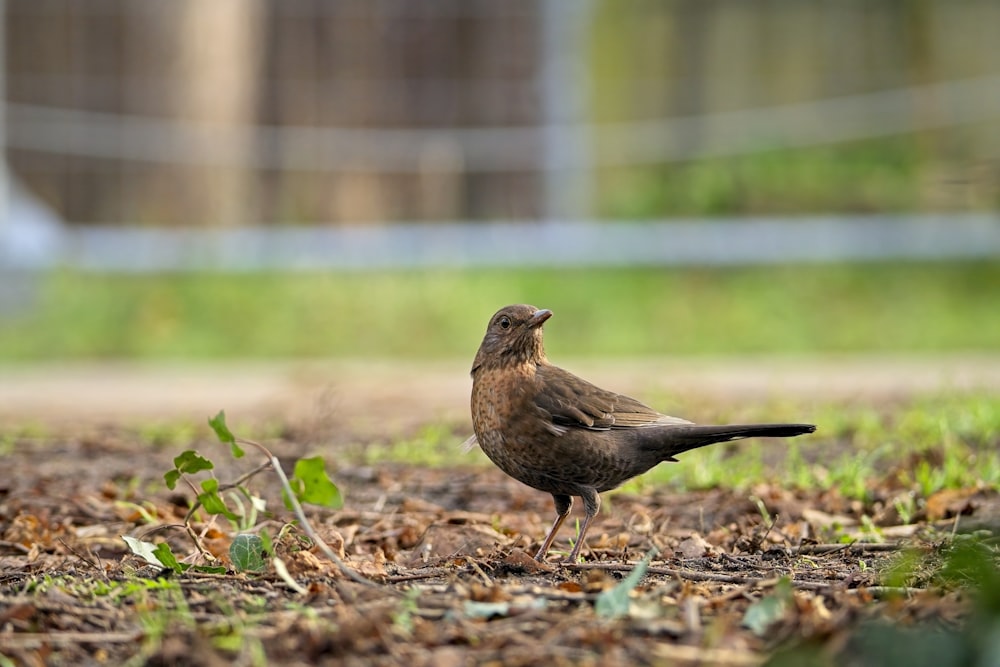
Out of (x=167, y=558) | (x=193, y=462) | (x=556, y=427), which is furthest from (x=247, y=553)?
(x=556, y=427)

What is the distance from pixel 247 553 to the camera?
12.5ft

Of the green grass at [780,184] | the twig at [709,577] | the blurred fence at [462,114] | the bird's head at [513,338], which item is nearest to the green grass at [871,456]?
the bird's head at [513,338]

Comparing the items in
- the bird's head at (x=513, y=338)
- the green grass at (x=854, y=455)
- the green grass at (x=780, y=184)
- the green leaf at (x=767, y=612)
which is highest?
the green grass at (x=780, y=184)

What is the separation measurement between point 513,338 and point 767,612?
6.17 feet

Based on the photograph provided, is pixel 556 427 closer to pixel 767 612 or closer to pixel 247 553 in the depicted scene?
pixel 247 553

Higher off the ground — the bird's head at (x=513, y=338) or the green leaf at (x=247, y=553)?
the bird's head at (x=513, y=338)

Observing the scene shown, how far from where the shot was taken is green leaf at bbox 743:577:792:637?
2.98m

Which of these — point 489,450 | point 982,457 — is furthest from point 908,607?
point 982,457

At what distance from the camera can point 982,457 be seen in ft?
19.3

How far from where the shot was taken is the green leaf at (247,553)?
3.78 m

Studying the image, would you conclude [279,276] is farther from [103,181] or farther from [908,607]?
[908,607]

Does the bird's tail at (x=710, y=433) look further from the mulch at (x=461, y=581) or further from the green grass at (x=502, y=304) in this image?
the green grass at (x=502, y=304)

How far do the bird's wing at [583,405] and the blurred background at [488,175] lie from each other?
7.28 meters

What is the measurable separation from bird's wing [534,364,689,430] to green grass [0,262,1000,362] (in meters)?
6.88
